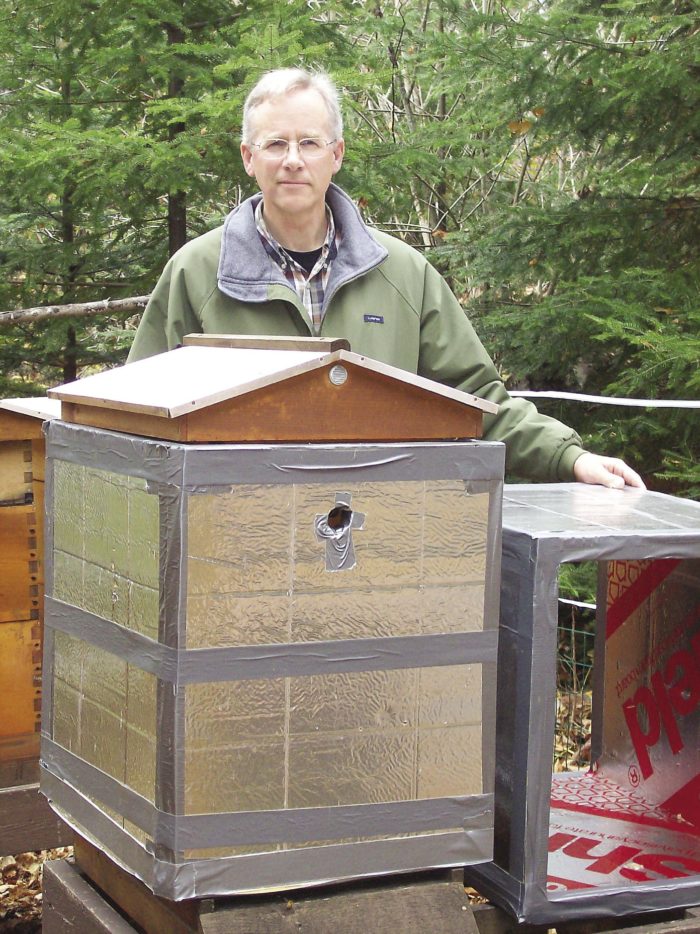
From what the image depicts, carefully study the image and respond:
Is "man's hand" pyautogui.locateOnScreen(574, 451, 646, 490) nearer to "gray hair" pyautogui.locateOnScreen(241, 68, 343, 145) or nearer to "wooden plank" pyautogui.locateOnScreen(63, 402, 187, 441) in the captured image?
"gray hair" pyautogui.locateOnScreen(241, 68, 343, 145)

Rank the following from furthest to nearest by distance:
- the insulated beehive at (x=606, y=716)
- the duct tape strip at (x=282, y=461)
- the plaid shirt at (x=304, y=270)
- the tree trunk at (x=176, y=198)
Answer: the tree trunk at (x=176, y=198) → the plaid shirt at (x=304, y=270) → the insulated beehive at (x=606, y=716) → the duct tape strip at (x=282, y=461)

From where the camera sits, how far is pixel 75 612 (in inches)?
78.7

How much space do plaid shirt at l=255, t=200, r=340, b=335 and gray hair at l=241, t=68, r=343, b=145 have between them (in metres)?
0.22

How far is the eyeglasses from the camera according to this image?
2.48 m

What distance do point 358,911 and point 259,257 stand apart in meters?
1.47

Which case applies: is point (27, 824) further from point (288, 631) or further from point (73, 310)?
point (73, 310)

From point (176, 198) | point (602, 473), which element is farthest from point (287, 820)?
point (176, 198)

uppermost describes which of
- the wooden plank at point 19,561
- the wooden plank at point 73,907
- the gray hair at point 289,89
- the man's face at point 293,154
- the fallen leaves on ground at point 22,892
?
the gray hair at point 289,89

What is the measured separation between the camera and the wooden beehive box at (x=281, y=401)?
169 centimetres

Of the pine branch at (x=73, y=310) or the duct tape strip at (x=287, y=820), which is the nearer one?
the duct tape strip at (x=287, y=820)

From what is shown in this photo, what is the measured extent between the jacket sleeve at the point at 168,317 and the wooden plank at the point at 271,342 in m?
0.50

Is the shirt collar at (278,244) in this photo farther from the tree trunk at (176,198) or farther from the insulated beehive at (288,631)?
the tree trunk at (176,198)

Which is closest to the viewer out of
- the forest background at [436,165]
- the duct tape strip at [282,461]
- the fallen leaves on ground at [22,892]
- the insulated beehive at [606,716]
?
the duct tape strip at [282,461]

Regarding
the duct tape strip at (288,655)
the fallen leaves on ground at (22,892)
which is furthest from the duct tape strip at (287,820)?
the fallen leaves on ground at (22,892)
